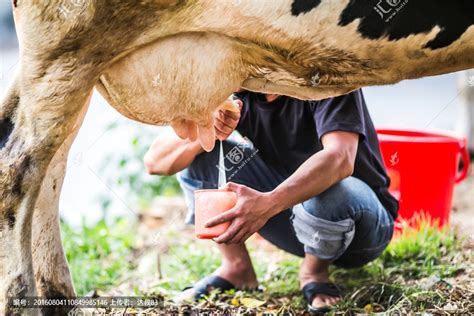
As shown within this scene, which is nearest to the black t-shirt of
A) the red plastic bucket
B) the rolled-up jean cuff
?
the rolled-up jean cuff

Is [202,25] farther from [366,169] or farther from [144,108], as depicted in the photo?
[366,169]

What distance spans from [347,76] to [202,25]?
46 cm

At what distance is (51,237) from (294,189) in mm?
798

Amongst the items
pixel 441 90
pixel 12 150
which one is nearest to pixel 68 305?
pixel 12 150

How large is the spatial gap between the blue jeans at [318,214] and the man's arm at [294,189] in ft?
0.49

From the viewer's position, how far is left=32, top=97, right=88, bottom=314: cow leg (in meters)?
2.37

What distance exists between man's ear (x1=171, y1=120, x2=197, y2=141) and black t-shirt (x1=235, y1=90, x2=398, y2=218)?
1.33ft

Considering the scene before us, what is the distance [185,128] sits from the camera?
7.71ft

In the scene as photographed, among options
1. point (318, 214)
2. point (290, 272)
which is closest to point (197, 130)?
point (318, 214)
